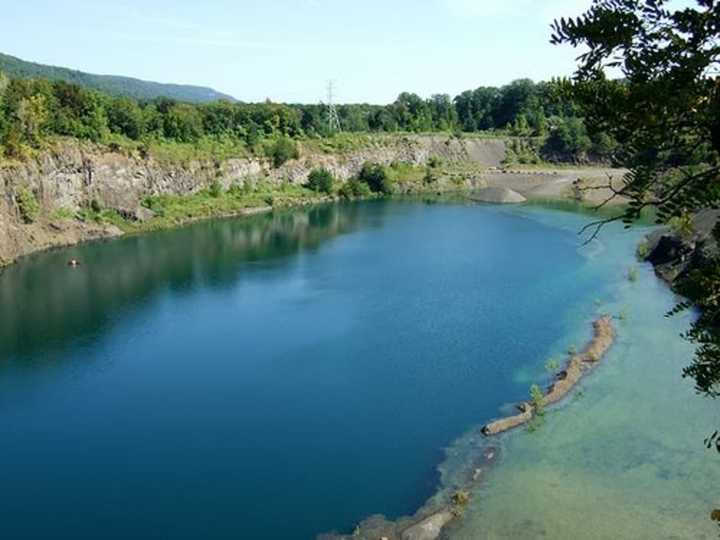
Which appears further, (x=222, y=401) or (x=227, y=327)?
(x=227, y=327)

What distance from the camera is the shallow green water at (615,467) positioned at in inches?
695

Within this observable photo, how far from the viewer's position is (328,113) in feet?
315

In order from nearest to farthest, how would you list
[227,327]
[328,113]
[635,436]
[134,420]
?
[635,436], [134,420], [227,327], [328,113]

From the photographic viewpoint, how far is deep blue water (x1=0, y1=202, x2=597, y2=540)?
64.2 feet

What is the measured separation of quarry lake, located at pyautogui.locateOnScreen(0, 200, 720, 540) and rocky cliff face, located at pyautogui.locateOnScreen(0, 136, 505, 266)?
4525 mm

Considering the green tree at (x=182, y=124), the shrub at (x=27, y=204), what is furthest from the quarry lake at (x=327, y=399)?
the green tree at (x=182, y=124)

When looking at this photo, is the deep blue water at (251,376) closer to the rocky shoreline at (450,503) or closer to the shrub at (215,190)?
the rocky shoreline at (450,503)

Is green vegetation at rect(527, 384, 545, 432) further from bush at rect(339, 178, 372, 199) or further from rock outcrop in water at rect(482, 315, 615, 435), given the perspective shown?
bush at rect(339, 178, 372, 199)

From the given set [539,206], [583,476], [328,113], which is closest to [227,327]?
[583,476]

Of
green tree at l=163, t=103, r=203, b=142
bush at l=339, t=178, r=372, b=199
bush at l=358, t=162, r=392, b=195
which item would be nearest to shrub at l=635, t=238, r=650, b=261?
bush at l=339, t=178, r=372, b=199

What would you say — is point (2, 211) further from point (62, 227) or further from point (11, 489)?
point (11, 489)

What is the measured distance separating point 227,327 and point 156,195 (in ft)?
109

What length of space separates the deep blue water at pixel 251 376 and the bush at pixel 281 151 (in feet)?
85.2

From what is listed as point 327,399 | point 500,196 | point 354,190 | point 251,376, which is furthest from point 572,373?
point 354,190
